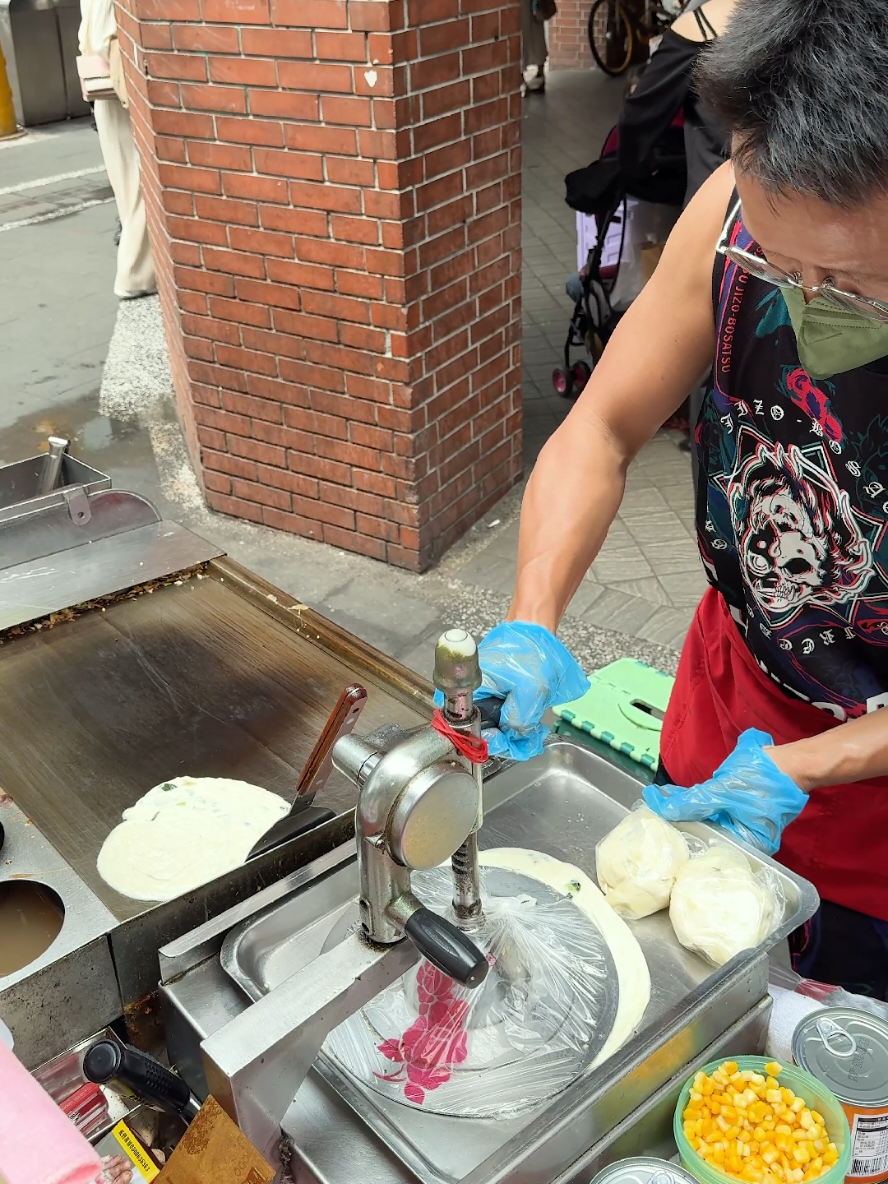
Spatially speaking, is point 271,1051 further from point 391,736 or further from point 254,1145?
point 391,736

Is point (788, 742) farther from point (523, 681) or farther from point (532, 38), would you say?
point (532, 38)

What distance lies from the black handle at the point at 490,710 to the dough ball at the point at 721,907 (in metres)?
0.32

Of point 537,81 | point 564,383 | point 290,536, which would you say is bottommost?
point 290,536

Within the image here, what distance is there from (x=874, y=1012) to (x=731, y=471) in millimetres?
789

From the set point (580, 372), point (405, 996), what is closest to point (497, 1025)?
point (405, 996)

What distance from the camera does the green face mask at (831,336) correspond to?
1.24 m

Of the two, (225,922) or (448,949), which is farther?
(225,922)

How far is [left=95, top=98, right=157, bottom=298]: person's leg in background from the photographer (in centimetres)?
708

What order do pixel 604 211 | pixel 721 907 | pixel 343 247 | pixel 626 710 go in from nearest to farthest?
pixel 721 907, pixel 626 710, pixel 343 247, pixel 604 211

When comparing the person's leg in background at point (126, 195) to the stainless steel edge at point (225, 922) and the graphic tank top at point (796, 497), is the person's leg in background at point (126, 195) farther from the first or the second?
the stainless steel edge at point (225, 922)

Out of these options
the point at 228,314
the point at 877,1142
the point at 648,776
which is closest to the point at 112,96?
the point at 228,314

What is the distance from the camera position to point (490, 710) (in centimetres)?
149

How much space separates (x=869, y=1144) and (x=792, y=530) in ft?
2.59

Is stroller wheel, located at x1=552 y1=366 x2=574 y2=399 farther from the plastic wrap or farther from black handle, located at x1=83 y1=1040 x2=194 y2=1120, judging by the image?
black handle, located at x1=83 y1=1040 x2=194 y2=1120
